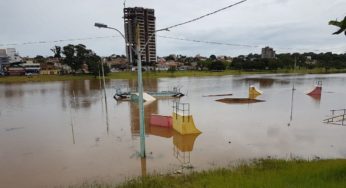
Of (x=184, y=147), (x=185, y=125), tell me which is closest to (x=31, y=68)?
(x=185, y=125)

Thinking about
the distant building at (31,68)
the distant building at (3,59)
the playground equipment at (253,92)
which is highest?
the distant building at (3,59)

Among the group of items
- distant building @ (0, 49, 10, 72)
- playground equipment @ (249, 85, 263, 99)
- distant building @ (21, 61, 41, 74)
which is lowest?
playground equipment @ (249, 85, 263, 99)

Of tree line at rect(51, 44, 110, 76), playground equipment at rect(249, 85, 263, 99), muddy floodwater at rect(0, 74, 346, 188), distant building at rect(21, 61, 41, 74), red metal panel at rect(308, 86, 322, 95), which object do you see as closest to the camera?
muddy floodwater at rect(0, 74, 346, 188)

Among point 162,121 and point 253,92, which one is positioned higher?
point 162,121

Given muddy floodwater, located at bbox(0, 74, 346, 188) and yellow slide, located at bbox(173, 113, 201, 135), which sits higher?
yellow slide, located at bbox(173, 113, 201, 135)

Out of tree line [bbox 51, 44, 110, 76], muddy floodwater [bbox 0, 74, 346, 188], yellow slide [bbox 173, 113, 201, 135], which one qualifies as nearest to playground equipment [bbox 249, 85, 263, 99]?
muddy floodwater [bbox 0, 74, 346, 188]

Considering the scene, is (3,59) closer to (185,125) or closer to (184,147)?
→ (185,125)

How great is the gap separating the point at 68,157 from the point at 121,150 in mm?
2583

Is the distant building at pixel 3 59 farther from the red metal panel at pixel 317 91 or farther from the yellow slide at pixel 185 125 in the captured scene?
the yellow slide at pixel 185 125

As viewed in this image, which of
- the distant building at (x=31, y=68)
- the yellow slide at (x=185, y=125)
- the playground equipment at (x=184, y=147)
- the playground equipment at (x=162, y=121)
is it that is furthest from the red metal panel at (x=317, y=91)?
the distant building at (x=31, y=68)

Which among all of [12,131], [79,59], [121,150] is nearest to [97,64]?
[79,59]

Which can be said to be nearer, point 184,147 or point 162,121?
point 184,147

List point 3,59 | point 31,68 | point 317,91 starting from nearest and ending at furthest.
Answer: point 317,91 → point 31,68 → point 3,59

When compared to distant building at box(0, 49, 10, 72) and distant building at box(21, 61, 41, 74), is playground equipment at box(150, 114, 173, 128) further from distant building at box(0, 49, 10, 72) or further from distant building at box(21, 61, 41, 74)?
distant building at box(0, 49, 10, 72)
